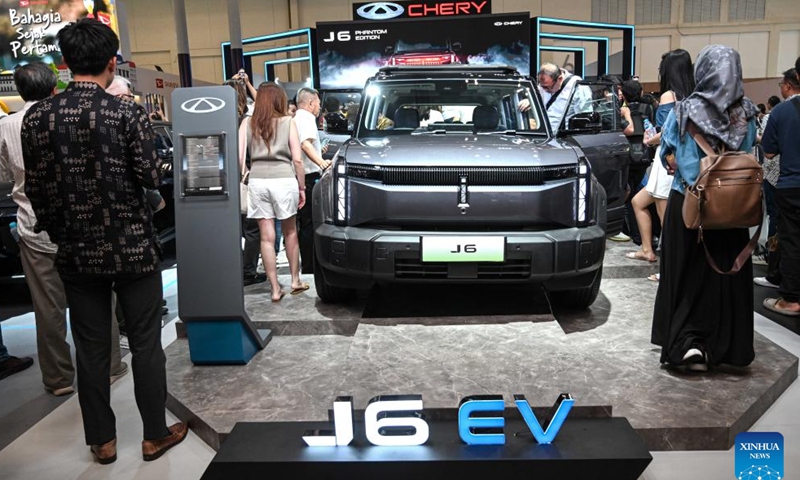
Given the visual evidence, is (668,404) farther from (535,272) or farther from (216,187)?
(216,187)

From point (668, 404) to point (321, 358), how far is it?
1.82 metres

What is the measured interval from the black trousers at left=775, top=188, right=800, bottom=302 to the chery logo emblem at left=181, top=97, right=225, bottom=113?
3.76m

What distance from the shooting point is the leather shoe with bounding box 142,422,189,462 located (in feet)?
8.87

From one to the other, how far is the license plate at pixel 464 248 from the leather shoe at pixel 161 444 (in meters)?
1.59

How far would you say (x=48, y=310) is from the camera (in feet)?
10.8

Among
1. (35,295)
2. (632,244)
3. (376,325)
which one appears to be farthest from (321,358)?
(632,244)

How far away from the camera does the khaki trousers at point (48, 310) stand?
327 cm

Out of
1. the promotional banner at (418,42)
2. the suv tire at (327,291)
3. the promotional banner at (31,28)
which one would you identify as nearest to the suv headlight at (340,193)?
→ the suv tire at (327,291)

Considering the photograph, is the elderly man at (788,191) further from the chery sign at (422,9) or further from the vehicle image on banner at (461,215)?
the chery sign at (422,9)

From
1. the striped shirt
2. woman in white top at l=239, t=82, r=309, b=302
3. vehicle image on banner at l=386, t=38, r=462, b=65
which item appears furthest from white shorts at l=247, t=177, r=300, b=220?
vehicle image on banner at l=386, t=38, r=462, b=65

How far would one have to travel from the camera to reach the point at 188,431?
293 cm

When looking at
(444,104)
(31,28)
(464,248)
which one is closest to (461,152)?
(464,248)

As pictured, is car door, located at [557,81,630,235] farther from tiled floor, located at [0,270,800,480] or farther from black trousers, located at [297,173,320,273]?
tiled floor, located at [0,270,800,480]

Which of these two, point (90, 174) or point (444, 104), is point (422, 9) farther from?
point (90, 174)
